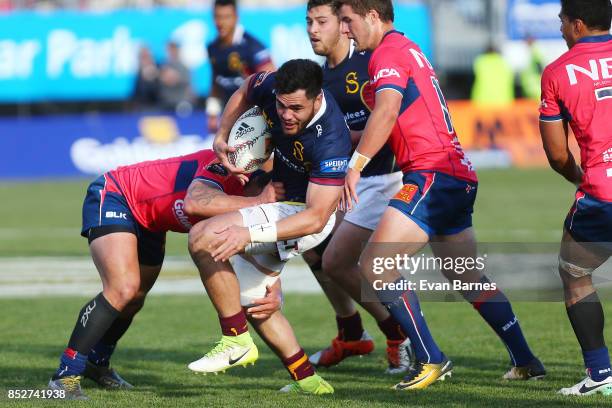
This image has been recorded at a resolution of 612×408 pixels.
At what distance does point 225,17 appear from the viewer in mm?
→ 12570

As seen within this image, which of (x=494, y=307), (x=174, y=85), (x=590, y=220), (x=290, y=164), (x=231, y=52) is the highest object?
(x=290, y=164)

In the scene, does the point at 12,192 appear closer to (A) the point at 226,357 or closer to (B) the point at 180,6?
(B) the point at 180,6

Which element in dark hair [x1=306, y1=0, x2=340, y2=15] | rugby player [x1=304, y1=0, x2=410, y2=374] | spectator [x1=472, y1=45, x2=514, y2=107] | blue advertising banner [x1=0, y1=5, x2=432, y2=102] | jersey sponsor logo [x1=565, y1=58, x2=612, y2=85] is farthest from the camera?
spectator [x1=472, y1=45, x2=514, y2=107]

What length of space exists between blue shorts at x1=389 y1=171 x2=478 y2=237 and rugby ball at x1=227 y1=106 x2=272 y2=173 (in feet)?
2.76

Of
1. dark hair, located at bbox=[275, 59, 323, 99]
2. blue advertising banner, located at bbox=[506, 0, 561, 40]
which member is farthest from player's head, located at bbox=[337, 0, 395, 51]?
blue advertising banner, located at bbox=[506, 0, 561, 40]

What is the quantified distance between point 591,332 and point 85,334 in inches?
115

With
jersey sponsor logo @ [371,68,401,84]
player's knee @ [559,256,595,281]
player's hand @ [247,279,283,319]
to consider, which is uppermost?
jersey sponsor logo @ [371,68,401,84]

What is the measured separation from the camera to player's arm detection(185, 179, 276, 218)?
260 inches

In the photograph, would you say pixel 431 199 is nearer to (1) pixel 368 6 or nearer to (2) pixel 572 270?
(2) pixel 572 270

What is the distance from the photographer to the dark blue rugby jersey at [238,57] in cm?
1277

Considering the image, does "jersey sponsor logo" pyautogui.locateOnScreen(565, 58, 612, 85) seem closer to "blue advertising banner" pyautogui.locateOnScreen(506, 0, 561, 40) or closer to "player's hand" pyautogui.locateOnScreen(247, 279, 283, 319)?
"player's hand" pyautogui.locateOnScreen(247, 279, 283, 319)

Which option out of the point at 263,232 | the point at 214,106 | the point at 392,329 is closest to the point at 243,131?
the point at 263,232

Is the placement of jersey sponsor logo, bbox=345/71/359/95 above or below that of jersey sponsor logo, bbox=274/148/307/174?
above

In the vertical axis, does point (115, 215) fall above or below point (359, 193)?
above
